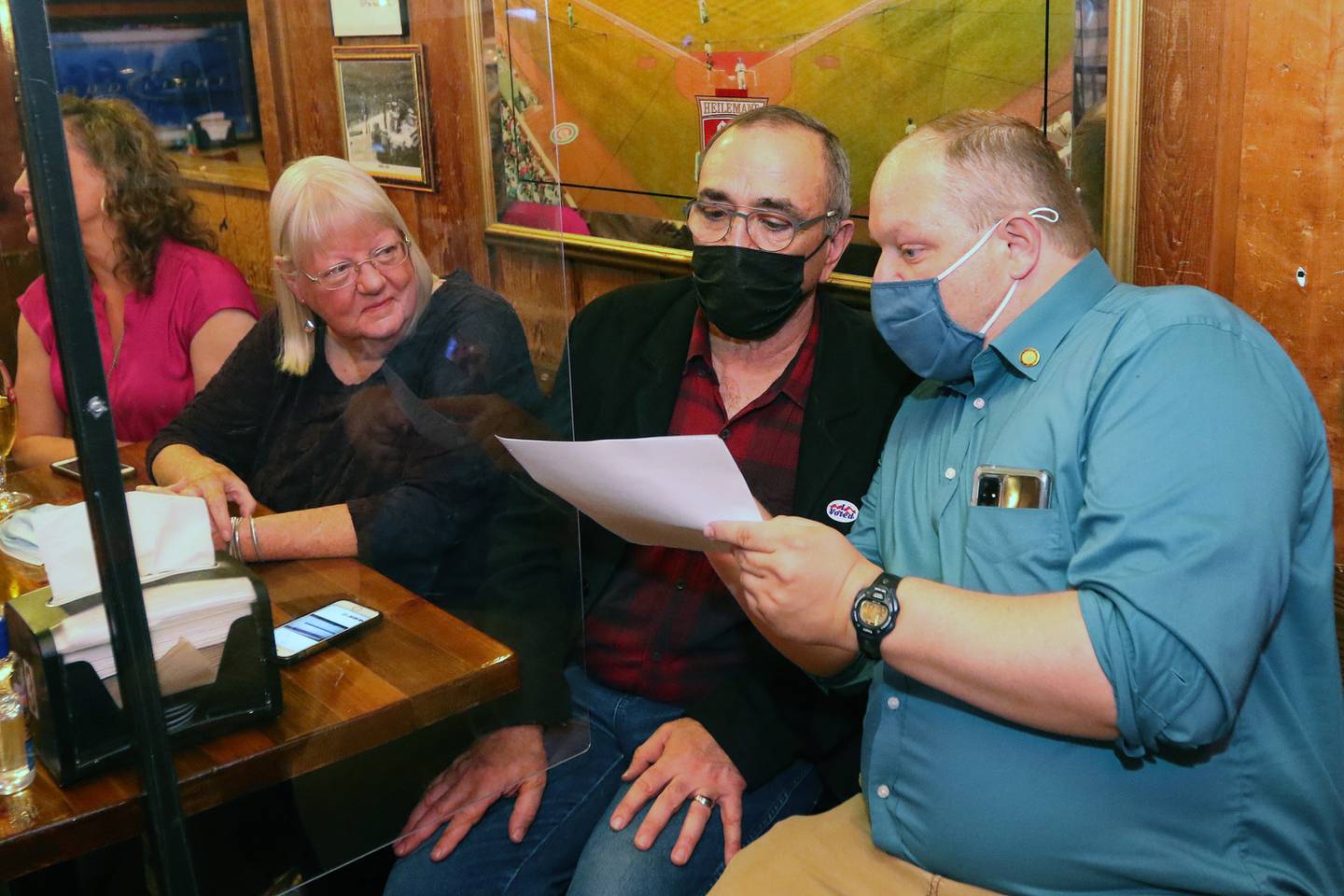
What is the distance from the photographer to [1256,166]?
219 centimetres

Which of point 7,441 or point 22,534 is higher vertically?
point 7,441

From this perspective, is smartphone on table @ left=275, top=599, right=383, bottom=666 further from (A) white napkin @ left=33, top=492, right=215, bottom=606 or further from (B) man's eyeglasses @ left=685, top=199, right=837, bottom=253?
(B) man's eyeglasses @ left=685, top=199, right=837, bottom=253

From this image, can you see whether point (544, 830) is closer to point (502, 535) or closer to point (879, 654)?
point (502, 535)

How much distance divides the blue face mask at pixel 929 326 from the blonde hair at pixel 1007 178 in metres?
0.02

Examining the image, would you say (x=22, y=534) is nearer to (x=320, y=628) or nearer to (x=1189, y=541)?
(x=320, y=628)

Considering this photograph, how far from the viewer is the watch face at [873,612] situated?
1414 mm

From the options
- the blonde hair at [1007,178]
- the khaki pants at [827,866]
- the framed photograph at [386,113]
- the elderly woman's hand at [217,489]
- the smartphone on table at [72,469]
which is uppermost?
the framed photograph at [386,113]

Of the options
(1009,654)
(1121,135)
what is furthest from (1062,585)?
(1121,135)

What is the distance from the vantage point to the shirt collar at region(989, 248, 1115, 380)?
5.10 ft

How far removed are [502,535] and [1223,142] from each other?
157 cm

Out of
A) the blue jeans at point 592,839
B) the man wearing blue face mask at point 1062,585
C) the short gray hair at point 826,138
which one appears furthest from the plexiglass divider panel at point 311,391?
the short gray hair at point 826,138

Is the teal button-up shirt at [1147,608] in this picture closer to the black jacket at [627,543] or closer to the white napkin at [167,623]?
the black jacket at [627,543]

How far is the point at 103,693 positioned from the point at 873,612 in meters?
0.87

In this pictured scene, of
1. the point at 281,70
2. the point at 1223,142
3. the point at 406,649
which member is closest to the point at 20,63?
the point at 281,70
